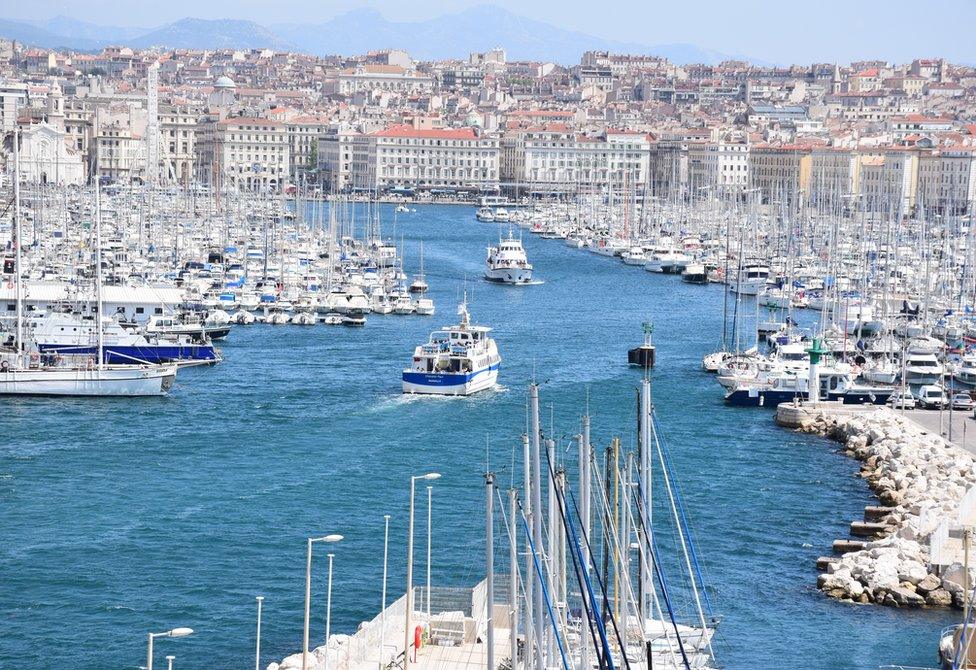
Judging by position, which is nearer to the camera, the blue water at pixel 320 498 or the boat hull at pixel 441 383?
the blue water at pixel 320 498

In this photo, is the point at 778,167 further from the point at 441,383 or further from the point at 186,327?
the point at 441,383

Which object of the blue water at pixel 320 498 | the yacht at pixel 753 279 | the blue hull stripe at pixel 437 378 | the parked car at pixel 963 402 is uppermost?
the yacht at pixel 753 279

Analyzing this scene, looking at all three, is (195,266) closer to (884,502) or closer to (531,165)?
(884,502)

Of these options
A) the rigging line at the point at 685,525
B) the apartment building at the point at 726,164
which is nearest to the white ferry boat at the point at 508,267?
the rigging line at the point at 685,525

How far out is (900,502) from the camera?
14.1 m

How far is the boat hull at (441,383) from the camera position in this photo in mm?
19484

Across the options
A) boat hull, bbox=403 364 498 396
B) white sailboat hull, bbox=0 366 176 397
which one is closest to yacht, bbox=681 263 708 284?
boat hull, bbox=403 364 498 396

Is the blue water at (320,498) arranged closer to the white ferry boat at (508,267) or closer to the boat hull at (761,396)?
the boat hull at (761,396)

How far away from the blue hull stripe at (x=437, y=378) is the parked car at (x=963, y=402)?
15.4ft

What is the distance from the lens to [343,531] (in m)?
13.6

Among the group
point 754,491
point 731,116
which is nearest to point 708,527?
point 754,491

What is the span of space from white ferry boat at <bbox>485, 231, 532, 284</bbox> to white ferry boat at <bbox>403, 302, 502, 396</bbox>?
1419cm

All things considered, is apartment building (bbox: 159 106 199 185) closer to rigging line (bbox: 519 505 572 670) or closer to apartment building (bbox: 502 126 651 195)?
apartment building (bbox: 502 126 651 195)

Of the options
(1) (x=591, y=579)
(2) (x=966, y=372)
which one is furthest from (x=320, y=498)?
(2) (x=966, y=372)
